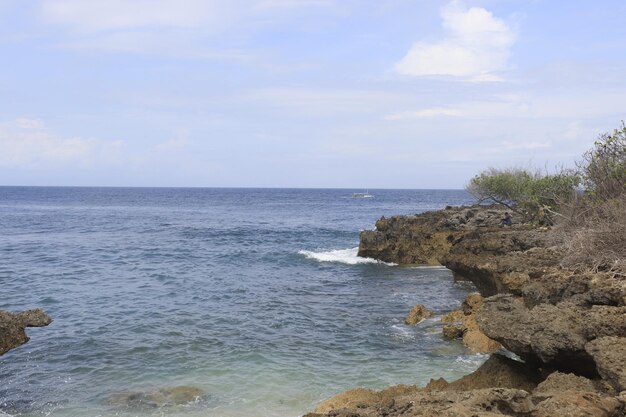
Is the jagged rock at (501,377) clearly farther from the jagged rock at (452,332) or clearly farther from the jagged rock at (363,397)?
the jagged rock at (452,332)

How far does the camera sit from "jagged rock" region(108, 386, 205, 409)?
13906mm

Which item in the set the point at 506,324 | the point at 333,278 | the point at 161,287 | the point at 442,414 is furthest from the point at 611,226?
the point at 161,287

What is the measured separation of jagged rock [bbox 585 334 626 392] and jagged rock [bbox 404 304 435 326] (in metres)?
12.1

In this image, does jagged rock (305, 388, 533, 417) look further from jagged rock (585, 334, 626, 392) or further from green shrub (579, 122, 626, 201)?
A: green shrub (579, 122, 626, 201)

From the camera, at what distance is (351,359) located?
17.2 meters

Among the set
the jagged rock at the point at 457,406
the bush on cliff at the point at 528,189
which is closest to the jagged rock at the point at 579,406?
the jagged rock at the point at 457,406

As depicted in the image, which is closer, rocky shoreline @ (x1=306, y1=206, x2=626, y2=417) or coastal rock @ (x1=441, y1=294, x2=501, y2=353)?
rocky shoreline @ (x1=306, y1=206, x2=626, y2=417)

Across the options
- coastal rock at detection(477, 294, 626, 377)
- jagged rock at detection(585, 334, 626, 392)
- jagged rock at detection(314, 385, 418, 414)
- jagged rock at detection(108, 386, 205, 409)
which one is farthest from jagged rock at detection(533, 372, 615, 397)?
jagged rock at detection(108, 386, 205, 409)

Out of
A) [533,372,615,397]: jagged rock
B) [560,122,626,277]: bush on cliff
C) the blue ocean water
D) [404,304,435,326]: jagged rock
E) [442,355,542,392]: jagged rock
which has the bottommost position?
the blue ocean water

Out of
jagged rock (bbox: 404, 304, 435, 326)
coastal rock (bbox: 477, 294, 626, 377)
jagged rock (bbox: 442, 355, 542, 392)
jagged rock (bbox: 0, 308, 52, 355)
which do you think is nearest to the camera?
coastal rock (bbox: 477, 294, 626, 377)

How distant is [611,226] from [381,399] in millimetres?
9244

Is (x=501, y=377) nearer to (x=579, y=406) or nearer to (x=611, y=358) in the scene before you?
(x=611, y=358)

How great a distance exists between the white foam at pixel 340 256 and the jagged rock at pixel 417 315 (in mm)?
16431

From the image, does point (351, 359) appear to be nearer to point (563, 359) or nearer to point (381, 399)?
point (381, 399)
